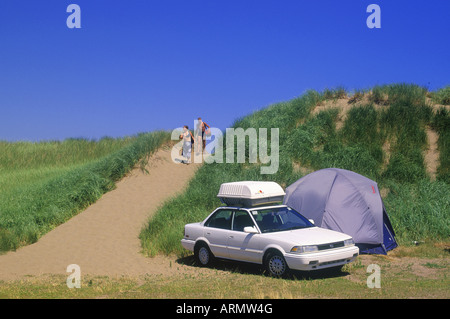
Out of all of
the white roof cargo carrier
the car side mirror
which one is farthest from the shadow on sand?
the white roof cargo carrier

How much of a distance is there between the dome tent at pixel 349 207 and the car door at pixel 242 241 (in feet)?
11.9

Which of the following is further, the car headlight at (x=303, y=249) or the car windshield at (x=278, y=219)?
the car windshield at (x=278, y=219)

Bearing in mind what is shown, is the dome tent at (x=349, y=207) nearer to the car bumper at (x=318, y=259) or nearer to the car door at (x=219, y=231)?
the car door at (x=219, y=231)

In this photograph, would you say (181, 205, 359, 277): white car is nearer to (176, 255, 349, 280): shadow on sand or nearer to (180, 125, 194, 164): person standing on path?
(176, 255, 349, 280): shadow on sand

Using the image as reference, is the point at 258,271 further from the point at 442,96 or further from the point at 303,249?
the point at 442,96

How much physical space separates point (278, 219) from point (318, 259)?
79.1 inches

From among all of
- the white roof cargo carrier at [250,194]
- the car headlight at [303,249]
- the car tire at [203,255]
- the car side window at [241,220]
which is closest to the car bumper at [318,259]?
the car headlight at [303,249]

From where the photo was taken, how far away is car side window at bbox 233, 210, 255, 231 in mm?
12320

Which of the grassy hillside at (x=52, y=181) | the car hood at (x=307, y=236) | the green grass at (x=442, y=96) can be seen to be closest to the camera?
the car hood at (x=307, y=236)

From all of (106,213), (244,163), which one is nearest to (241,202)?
(106,213)

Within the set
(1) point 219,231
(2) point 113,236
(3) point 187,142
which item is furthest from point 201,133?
(1) point 219,231

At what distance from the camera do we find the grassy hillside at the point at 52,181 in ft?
66.4
